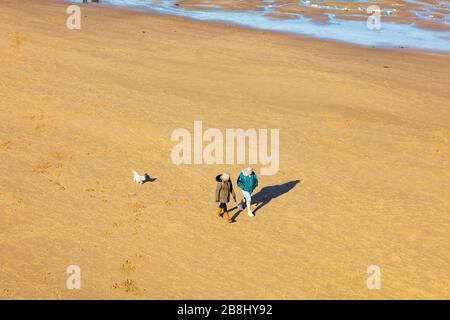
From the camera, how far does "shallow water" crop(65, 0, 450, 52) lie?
33562mm

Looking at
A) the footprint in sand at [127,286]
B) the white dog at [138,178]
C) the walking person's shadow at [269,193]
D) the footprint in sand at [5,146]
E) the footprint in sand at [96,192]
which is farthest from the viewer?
the footprint in sand at [5,146]

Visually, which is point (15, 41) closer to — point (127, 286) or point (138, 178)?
point (138, 178)

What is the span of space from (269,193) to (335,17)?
30.4 meters

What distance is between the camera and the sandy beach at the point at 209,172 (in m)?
10.8

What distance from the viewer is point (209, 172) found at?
15.2 metres

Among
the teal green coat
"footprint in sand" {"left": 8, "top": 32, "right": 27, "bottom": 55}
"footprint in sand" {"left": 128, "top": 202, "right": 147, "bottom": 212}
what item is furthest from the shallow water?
"footprint in sand" {"left": 128, "top": 202, "right": 147, "bottom": 212}

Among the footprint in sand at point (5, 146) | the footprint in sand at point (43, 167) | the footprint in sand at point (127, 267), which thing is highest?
the footprint in sand at point (5, 146)

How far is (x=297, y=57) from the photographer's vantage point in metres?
27.0

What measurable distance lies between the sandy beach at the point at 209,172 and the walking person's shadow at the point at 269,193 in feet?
0.39

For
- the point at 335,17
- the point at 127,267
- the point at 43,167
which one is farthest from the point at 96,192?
the point at 335,17

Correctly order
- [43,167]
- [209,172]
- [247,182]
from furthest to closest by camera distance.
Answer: [209,172] < [43,167] < [247,182]

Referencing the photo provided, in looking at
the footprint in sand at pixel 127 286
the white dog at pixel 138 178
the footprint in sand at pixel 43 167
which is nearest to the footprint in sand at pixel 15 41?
the footprint in sand at pixel 43 167

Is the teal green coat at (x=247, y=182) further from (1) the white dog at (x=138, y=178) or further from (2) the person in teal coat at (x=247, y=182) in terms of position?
(1) the white dog at (x=138, y=178)

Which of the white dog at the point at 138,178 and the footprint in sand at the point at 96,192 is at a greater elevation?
the white dog at the point at 138,178
